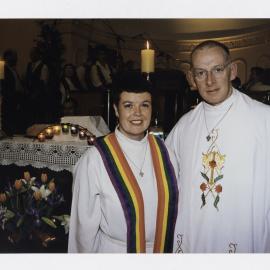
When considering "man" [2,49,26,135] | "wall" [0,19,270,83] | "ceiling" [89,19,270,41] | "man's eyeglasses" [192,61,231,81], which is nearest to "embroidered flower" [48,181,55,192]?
"man" [2,49,26,135]

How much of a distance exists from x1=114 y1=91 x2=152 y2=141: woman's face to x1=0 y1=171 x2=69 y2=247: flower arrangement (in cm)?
88

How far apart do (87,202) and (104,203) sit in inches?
3.3

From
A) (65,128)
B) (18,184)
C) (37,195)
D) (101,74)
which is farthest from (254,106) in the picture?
(101,74)

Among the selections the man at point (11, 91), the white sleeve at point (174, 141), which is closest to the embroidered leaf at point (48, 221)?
Result: the man at point (11, 91)

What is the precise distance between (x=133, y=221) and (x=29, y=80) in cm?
162

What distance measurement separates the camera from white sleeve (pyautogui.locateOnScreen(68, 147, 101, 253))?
1910mm

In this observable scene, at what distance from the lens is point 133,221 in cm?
193

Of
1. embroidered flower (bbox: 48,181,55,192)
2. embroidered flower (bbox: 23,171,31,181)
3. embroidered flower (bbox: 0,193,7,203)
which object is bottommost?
embroidered flower (bbox: 0,193,7,203)

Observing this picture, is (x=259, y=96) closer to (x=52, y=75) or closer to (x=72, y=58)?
(x=52, y=75)

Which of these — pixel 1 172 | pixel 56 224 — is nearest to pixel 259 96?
pixel 56 224

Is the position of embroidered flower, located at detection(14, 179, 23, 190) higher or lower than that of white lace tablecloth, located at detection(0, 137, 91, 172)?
lower

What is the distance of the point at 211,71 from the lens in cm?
206

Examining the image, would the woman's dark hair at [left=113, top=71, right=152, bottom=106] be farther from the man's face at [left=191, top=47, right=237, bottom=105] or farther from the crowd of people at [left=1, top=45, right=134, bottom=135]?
the crowd of people at [left=1, top=45, right=134, bottom=135]

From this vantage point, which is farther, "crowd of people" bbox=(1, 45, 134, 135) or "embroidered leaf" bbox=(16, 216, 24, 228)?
"crowd of people" bbox=(1, 45, 134, 135)
